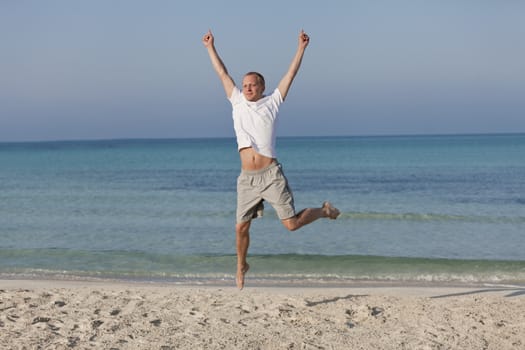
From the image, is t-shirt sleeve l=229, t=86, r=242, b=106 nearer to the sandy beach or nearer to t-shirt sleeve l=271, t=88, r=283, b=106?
t-shirt sleeve l=271, t=88, r=283, b=106

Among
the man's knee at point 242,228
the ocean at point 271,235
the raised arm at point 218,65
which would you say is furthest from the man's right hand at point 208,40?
the ocean at point 271,235

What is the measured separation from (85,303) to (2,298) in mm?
979

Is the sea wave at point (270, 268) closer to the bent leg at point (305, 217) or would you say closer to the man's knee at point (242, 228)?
the bent leg at point (305, 217)

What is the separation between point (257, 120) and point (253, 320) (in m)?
2.05

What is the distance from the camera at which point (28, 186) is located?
1283 inches

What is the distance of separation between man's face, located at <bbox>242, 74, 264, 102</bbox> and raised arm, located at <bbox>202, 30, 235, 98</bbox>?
17cm

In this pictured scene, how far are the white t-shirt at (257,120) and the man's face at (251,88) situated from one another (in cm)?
5

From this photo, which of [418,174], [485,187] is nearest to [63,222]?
[485,187]

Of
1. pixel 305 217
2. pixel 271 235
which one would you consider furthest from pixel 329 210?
pixel 271 235

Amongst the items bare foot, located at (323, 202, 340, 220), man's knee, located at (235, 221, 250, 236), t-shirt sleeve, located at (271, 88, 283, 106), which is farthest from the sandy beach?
t-shirt sleeve, located at (271, 88, 283, 106)

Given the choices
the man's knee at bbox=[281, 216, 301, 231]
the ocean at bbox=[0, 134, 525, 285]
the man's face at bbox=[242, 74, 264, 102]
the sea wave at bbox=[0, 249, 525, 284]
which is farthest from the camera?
the ocean at bbox=[0, 134, 525, 285]

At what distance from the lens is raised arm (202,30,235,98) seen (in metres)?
→ 7.40

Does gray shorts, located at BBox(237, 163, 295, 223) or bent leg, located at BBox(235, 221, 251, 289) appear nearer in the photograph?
gray shorts, located at BBox(237, 163, 295, 223)

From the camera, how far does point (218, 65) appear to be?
750 cm
